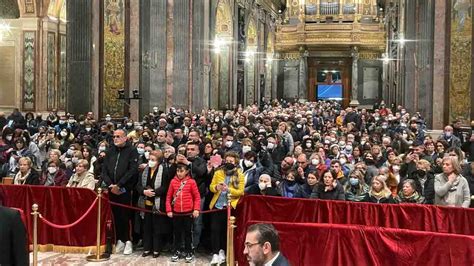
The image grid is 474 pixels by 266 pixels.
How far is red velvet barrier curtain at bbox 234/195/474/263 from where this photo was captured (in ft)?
27.9

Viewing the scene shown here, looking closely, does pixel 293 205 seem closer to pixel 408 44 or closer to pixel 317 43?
pixel 408 44

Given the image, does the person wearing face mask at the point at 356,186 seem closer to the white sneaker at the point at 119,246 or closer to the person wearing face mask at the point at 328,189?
the person wearing face mask at the point at 328,189

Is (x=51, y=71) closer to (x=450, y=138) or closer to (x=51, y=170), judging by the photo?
(x=450, y=138)

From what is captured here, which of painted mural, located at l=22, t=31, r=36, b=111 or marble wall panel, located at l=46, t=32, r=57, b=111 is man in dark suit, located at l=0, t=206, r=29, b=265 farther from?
marble wall panel, located at l=46, t=32, r=57, b=111

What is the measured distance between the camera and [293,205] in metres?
9.21

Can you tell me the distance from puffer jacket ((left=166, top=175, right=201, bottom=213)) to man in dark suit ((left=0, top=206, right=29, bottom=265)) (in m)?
5.08

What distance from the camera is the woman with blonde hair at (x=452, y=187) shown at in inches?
368

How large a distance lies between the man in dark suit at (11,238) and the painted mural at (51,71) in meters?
25.4

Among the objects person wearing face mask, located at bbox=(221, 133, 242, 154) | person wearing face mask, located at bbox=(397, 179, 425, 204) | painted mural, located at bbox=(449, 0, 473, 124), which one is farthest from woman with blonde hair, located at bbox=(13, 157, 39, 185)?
painted mural, located at bbox=(449, 0, 473, 124)

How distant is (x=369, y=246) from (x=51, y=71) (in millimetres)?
24183

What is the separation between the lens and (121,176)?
33.5 feet

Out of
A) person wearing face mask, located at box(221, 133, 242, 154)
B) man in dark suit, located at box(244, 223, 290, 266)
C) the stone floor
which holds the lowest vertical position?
the stone floor

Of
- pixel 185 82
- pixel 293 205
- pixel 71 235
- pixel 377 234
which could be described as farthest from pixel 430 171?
pixel 185 82

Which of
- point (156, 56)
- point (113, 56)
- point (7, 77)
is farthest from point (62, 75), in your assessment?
point (113, 56)
